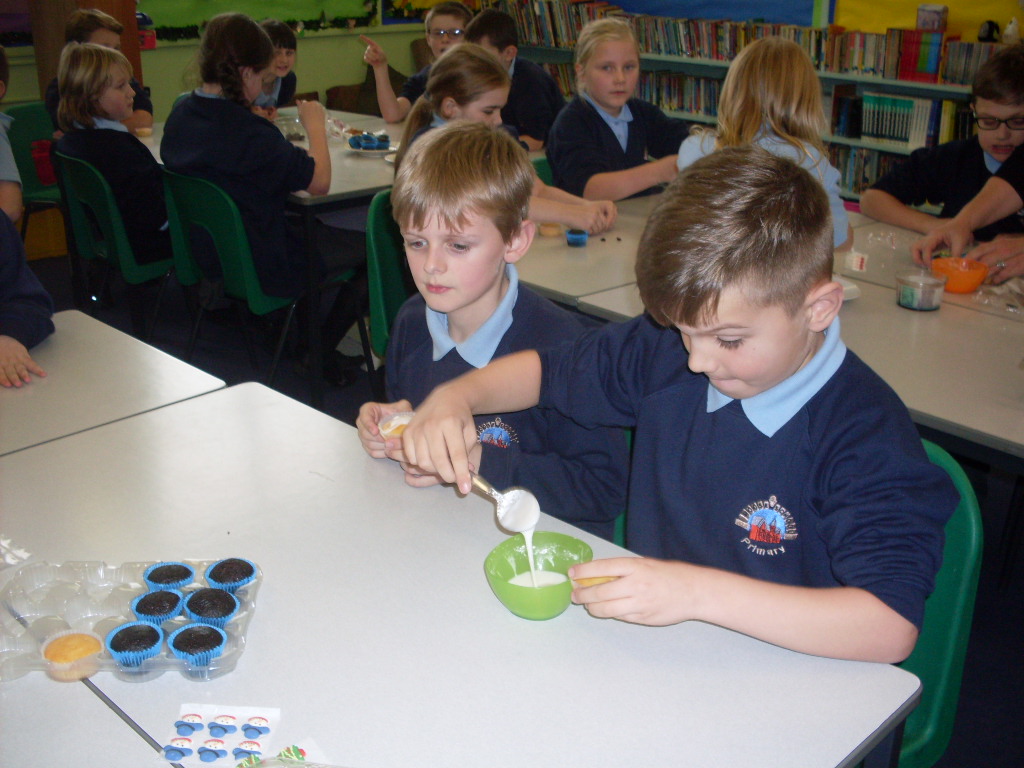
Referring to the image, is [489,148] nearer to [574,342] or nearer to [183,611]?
[574,342]

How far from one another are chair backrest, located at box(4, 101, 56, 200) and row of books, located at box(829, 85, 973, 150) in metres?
3.99

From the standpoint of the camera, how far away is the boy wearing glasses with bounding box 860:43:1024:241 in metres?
2.43

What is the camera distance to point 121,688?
2.96 feet

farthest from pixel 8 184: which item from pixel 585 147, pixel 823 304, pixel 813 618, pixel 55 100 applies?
pixel 813 618

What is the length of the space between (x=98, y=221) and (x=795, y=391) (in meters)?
2.90

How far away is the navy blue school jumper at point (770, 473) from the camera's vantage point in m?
0.95

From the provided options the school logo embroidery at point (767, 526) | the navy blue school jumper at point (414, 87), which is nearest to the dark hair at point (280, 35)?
the navy blue school jumper at point (414, 87)

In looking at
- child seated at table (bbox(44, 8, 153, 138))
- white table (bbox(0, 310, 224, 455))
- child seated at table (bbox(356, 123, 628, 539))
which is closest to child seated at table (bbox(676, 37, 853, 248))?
child seated at table (bbox(356, 123, 628, 539))

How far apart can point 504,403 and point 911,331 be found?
3.35ft

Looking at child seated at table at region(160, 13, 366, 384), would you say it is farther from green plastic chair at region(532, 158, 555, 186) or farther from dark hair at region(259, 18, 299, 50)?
dark hair at region(259, 18, 299, 50)

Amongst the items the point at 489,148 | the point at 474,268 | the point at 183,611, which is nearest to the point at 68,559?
the point at 183,611

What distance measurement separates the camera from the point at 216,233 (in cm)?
288

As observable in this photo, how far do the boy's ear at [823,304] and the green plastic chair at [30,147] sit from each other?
Answer: 392 centimetres

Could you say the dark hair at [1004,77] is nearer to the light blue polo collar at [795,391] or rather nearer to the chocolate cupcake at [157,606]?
the light blue polo collar at [795,391]
